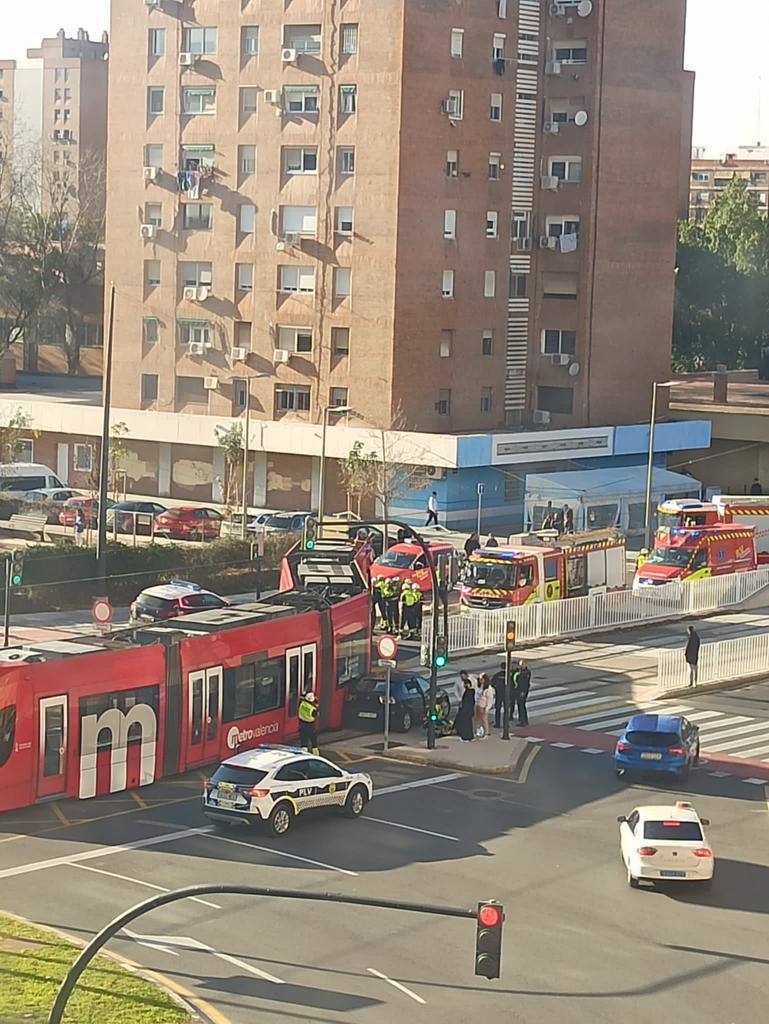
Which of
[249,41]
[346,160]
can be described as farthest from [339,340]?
[249,41]

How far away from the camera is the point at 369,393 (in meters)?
75.9

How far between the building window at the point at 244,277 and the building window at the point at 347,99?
815cm

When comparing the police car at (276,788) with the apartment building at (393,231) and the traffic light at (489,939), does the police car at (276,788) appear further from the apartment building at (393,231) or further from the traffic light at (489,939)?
the apartment building at (393,231)

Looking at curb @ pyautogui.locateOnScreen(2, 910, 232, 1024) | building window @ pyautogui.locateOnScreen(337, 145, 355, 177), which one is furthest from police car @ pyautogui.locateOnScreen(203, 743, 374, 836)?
building window @ pyautogui.locateOnScreen(337, 145, 355, 177)

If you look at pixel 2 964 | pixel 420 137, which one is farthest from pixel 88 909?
pixel 420 137

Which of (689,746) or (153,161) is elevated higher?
(153,161)

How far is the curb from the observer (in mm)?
20016

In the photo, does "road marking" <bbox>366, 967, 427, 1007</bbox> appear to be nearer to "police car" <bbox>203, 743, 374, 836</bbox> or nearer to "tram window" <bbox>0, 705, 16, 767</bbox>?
"police car" <bbox>203, 743, 374, 836</bbox>

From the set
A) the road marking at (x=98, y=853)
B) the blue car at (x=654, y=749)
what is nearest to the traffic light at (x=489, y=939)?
the road marking at (x=98, y=853)

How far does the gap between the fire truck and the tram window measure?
83.7ft

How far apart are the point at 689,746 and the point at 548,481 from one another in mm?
37477

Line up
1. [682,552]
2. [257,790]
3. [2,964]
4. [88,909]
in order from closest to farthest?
[2,964] < [88,909] < [257,790] < [682,552]

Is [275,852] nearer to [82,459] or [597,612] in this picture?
[597,612]

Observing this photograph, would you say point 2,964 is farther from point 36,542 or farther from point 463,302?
point 463,302
